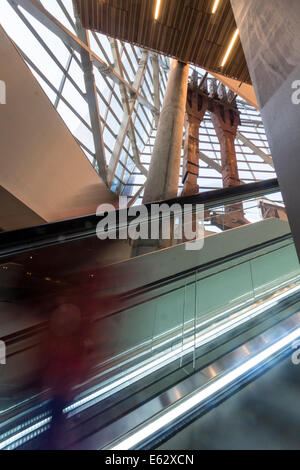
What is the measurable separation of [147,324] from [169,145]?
228 inches

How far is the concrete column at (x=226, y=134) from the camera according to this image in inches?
484

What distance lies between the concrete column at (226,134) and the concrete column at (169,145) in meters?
4.92

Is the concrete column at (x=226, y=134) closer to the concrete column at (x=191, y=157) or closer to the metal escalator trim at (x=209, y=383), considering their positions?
the concrete column at (x=191, y=157)

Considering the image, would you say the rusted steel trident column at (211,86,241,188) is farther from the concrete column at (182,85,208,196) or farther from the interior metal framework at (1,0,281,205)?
the interior metal framework at (1,0,281,205)

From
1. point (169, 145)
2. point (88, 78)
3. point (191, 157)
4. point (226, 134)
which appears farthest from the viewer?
point (226, 134)

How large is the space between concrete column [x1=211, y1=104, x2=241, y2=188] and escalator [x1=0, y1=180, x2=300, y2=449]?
889 cm

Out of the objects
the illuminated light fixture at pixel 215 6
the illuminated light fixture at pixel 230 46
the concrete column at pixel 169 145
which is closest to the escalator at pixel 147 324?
the concrete column at pixel 169 145

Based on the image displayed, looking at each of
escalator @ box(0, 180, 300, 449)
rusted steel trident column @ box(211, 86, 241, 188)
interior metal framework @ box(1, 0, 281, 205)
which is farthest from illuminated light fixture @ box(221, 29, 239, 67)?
escalator @ box(0, 180, 300, 449)

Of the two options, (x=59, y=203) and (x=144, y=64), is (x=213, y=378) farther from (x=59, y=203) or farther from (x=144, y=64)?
(x=144, y=64)

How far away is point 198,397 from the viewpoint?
130 cm

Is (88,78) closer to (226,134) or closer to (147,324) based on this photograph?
(226,134)

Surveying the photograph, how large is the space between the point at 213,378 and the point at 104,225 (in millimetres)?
1061

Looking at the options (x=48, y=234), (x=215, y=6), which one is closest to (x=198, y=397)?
(x=48, y=234)

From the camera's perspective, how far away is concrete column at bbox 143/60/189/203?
6.63 metres
